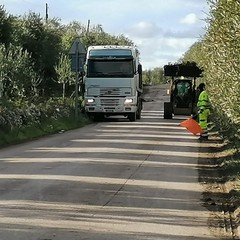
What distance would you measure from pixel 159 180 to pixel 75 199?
9.17ft

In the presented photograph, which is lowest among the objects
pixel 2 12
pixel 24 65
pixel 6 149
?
pixel 6 149

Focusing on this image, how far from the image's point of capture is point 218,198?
36.7ft

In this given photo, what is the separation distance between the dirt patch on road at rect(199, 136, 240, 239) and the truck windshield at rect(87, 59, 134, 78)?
47.9ft

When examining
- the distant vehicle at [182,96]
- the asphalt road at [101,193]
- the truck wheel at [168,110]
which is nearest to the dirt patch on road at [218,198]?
the asphalt road at [101,193]

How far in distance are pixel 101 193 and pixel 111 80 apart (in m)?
21.0

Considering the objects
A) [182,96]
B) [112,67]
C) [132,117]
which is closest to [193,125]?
[112,67]

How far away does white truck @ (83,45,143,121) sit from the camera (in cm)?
3167

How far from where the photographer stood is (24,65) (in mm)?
45781

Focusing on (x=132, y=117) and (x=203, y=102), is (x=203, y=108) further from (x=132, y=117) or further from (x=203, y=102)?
(x=132, y=117)

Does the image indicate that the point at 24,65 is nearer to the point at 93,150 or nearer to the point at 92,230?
the point at 93,150

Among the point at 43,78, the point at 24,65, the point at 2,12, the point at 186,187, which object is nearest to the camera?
the point at 186,187

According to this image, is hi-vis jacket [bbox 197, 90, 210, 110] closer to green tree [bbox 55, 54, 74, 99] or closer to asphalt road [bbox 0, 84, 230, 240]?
asphalt road [bbox 0, 84, 230, 240]

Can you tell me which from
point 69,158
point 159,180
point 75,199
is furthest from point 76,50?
point 75,199

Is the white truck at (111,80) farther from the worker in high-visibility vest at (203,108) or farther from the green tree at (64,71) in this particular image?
the green tree at (64,71)
